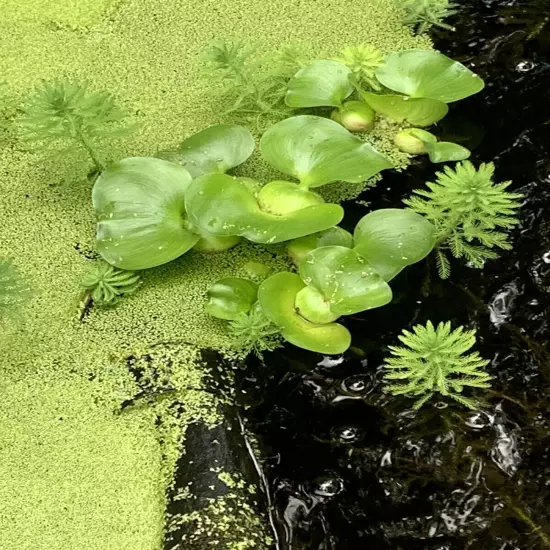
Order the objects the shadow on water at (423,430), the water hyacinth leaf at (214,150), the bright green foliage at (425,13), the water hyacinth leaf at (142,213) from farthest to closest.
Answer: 1. the bright green foliage at (425,13)
2. the water hyacinth leaf at (214,150)
3. the water hyacinth leaf at (142,213)
4. the shadow on water at (423,430)

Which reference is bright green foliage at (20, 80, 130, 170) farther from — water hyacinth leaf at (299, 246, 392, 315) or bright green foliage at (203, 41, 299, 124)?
water hyacinth leaf at (299, 246, 392, 315)

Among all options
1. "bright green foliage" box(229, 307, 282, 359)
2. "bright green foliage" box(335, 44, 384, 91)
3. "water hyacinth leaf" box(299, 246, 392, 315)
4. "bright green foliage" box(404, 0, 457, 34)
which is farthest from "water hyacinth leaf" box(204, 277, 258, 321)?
"bright green foliage" box(404, 0, 457, 34)

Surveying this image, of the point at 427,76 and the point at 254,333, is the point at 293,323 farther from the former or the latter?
the point at 427,76

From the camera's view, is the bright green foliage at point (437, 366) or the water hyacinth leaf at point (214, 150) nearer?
the bright green foliage at point (437, 366)

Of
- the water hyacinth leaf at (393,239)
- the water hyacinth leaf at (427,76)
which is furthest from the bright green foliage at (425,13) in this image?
the water hyacinth leaf at (393,239)

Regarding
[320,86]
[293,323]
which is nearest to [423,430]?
[293,323]

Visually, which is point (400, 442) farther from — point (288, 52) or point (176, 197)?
point (288, 52)

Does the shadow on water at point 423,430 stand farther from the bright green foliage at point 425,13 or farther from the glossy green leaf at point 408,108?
the bright green foliage at point 425,13
